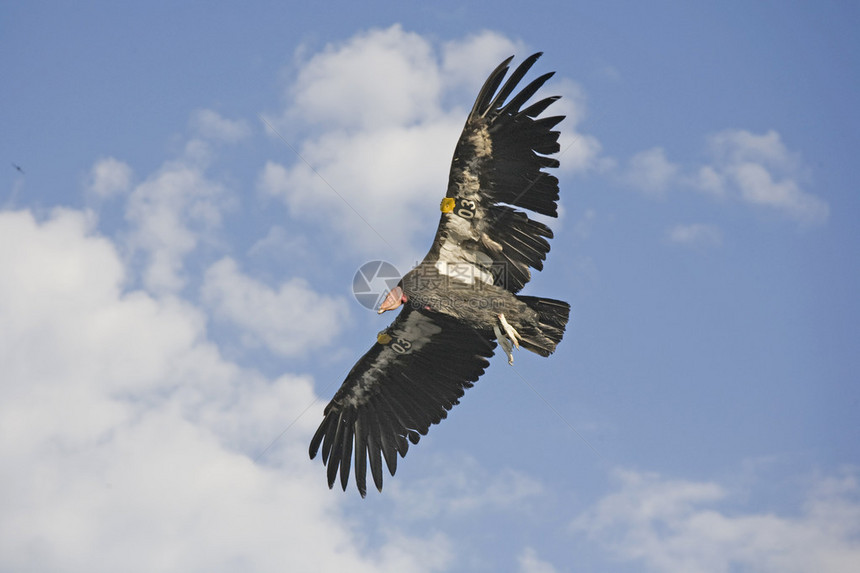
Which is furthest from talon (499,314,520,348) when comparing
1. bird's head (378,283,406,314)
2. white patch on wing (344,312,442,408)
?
bird's head (378,283,406,314)

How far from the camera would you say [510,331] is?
42.6 ft

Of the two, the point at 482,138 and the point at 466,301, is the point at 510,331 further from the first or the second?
the point at 482,138

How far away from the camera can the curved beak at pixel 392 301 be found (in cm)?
1359

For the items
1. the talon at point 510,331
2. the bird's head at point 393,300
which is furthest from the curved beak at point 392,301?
the talon at point 510,331

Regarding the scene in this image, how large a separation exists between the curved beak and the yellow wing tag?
28.6 inches

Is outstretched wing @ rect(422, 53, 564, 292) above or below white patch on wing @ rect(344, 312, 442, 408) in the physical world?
above

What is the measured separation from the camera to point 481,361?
46.6 ft

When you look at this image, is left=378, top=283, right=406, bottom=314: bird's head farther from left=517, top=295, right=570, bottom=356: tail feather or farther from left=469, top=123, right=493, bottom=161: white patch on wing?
left=469, top=123, right=493, bottom=161: white patch on wing

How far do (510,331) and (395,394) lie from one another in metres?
2.63

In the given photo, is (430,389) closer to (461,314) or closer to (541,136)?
(461,314)

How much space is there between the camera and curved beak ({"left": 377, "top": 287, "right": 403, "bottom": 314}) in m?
13.6

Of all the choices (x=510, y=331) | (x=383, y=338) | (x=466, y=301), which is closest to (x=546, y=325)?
(x=510, y=331)

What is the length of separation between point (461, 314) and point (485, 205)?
1708 millimetres

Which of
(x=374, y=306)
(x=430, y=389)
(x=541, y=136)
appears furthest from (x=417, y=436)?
(x=541, y=136)
